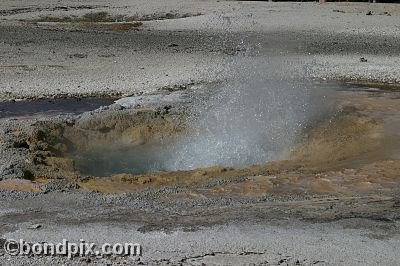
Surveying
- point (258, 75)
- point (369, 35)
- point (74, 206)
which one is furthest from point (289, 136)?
point (369, 35)

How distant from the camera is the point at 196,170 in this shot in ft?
25.3

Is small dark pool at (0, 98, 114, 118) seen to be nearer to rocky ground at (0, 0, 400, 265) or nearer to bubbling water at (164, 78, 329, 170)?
rocky ground at (0, 0, 400, 265)

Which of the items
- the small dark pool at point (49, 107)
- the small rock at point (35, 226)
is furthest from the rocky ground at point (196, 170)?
the small dark pool at point (49, 107)

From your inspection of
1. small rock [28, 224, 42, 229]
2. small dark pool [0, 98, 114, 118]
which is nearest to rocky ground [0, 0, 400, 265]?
small rock [28, 224, 42, 229]

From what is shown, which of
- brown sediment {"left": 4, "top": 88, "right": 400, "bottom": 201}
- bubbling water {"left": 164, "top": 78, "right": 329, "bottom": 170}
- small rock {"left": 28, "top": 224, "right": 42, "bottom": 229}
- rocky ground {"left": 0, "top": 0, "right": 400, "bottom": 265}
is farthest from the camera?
bubbling water {"left": 164, "top": 78, "right": 329, "bottom": 170}

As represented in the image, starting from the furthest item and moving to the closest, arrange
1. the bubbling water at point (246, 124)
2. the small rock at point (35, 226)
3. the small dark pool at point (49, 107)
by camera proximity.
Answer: the small dark pool at point (49, 107) < the bubbling water at point (246, 124) < the small rock at point (35, 226)

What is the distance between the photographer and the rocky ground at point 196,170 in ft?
16.8

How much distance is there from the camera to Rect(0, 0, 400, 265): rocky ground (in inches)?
202

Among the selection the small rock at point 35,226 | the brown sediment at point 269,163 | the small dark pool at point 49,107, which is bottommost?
the brown sediment at point 269,163

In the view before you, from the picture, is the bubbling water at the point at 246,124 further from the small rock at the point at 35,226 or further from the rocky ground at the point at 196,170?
the small rock at the point at 35,226

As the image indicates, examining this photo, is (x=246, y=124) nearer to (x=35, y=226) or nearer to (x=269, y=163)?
(x=269, y=163)

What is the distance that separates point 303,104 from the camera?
10.6 metres

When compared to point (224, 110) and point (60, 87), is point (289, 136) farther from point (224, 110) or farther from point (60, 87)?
point (60, 87)

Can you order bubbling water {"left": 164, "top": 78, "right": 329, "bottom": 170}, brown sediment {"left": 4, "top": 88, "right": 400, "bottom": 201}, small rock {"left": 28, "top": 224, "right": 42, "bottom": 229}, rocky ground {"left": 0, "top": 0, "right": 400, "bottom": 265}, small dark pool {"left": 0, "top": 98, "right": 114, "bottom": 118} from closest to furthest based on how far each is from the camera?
rocky ground {"left": 0, "top": 0, "right": 400, "bottom": 265} < small rock {"left": 28, "top": 224, "right": 42, "bottom": 229} < brown sediment {"left": 4, "top": 88, "right": 400, "bottom": 201} < bubbling water {"left": 164, "top": 78, "right": 329, "bottom": 170} < small dark pool {"left": 0, "top": 98, "right": 114, "bottom": 118}
